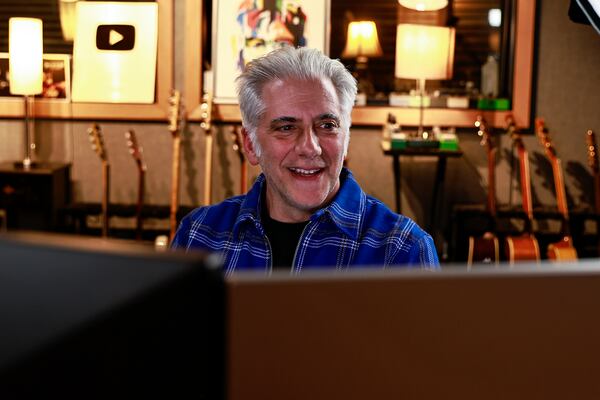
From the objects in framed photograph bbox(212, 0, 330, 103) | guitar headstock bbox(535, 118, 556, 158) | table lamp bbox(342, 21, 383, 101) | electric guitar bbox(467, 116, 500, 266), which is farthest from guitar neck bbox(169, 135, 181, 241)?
guitar headstock bbox(535, 118, 556, 158)

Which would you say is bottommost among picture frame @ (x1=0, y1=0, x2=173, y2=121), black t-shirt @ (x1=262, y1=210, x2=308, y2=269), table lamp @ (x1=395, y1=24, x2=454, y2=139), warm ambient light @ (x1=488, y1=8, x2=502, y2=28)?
black t-shirt @ (x1=262, y1=210, x2=308, y2=269)

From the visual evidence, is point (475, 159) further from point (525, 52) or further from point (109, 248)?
point (109, 248)

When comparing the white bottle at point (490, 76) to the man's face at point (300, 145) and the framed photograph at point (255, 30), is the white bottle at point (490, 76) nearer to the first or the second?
the framed photograph at point (255, 30)

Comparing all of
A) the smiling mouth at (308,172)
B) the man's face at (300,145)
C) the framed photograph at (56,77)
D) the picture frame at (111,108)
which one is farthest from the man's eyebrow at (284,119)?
the framed photograph at (56,77)

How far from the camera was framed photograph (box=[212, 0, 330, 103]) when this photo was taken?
5.34m

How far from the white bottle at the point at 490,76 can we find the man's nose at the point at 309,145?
373 centimetres

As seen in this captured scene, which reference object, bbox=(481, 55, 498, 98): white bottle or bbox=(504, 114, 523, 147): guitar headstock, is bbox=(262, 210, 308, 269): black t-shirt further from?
bbox=(481, 55, 498, 98): white bottle

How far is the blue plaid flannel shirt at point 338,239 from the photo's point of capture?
66.1 inches

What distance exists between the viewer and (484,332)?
20.8 inches

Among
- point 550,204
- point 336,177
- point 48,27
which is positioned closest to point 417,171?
point 550,204

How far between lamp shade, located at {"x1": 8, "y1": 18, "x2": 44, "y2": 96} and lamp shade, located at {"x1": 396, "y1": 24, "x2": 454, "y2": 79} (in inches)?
80.1

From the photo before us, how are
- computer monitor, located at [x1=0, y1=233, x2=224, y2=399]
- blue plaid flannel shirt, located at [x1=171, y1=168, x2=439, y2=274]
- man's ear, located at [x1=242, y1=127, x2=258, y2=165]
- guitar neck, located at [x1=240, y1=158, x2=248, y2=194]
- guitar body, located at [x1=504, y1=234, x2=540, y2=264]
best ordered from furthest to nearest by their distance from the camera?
1. guitar neck, located at [x1=240, y1=158, x2=248, y2=194]
2. guitar body, located at [x1=504, y1=234, x2=540, y2=264]
3. man's ear, located at [x1=242, y1=127, x2=258, y2=165]
4. blue plaid flannel shirt, located at [x1=171, y1=168, x2=439, y2=274]
5. computer monitor, located at [x1=0, y1=233, x2=224, y2=399]

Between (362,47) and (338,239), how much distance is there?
12.9ft

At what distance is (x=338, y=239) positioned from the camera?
5.54ft
